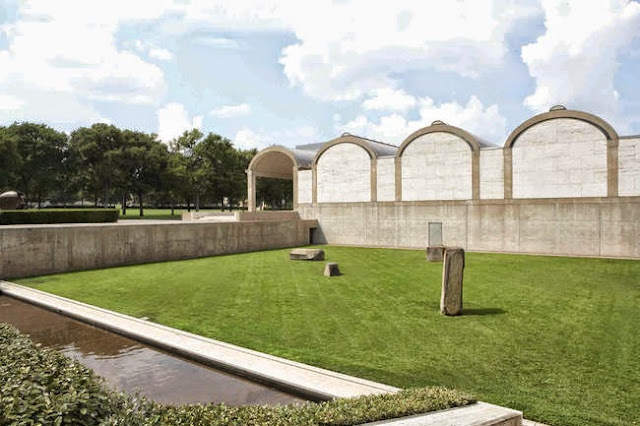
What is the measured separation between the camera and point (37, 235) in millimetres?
20141

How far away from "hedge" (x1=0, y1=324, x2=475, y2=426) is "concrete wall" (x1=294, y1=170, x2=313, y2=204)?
31.7 metres

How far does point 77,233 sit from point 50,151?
145 feet

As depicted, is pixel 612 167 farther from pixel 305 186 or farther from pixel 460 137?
pixel 305 186

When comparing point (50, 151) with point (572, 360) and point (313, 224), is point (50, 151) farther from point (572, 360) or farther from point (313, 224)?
point (572, 360)

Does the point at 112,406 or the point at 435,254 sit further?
the point at 435,254

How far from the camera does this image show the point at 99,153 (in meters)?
58.4

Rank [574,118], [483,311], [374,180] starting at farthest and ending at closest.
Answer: [374,180] < [574,118] < [483,311]

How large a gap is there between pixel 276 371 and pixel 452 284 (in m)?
6.15

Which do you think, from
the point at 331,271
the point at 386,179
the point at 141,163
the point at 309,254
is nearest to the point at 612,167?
the point at 386,179

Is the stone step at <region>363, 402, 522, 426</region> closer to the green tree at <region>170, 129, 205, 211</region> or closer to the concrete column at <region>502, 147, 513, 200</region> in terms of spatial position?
the concrete column at <region>502, 147, 513, 200</region>

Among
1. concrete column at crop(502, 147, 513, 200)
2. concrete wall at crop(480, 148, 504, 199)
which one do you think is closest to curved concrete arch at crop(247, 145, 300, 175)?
concrete wall at crop(480, 148, 504, 199)

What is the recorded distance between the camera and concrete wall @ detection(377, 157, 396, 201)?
1304 inches

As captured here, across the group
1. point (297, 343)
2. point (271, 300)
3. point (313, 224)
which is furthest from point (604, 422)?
point (313, 224)

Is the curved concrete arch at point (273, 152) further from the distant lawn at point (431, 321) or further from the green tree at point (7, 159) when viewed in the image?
the green tree at point (7, 159)
